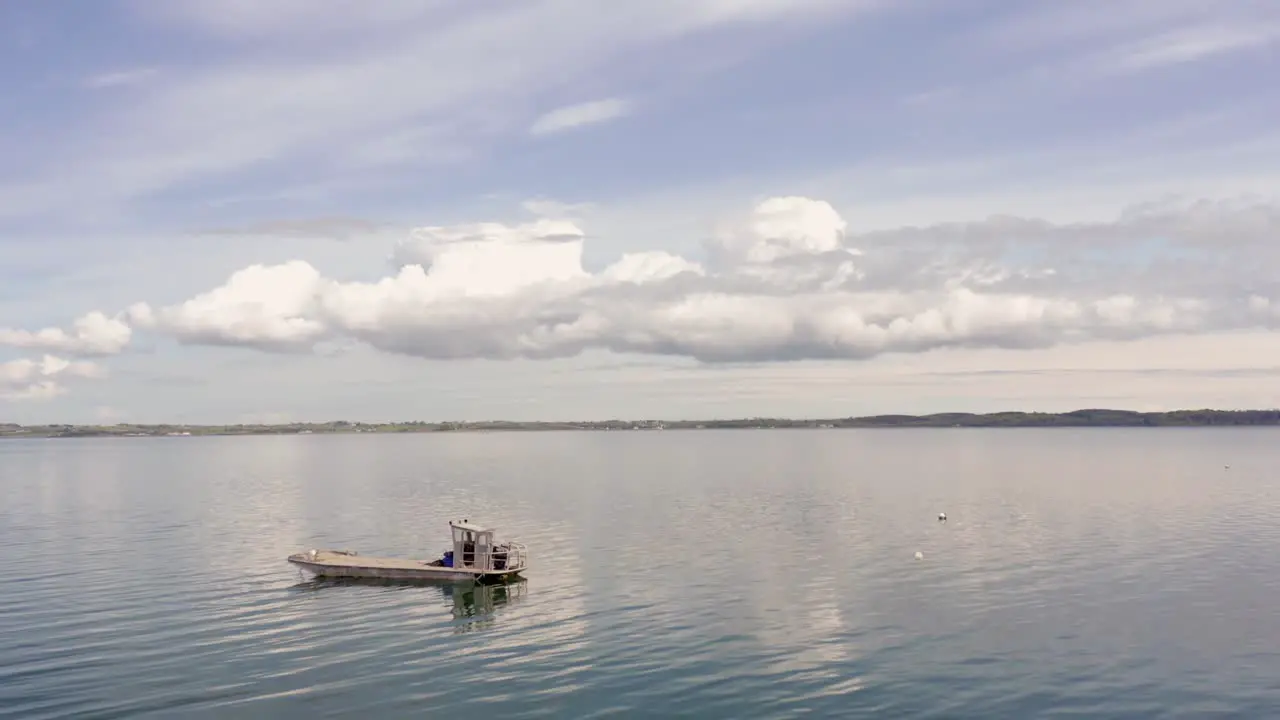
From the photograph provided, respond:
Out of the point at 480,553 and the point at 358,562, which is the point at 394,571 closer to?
the point at 358,562

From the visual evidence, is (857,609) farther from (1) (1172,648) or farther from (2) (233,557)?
(2) (233,557)

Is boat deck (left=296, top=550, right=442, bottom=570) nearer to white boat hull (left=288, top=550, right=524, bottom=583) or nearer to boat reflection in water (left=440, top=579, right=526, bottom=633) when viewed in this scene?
white boat hull (left=288, top=550, right=524, bottom=583)

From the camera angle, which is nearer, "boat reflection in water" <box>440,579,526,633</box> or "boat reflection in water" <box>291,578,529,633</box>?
"boat reflection in water" <box>440,579,526,633</box>

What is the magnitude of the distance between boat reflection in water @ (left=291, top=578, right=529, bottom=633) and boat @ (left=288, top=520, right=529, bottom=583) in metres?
0.41

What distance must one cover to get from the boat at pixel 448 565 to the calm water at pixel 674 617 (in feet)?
5.92

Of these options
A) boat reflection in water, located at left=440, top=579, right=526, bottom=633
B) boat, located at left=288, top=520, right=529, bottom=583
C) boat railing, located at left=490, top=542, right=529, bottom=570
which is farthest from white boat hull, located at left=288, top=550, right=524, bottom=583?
boat railing, located at left=490, top=542, right=529, bottom=570

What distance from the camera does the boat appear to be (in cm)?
6981

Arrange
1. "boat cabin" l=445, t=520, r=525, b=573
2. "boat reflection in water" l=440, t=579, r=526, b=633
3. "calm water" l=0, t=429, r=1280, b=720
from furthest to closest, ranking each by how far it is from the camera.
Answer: "boat cabin" l=445, t=520, r=525, b=573 < "boat reflection in water" l=440, t=579, r=526, b=633 < "calm water" l=0, t=429, r=1280, b=720

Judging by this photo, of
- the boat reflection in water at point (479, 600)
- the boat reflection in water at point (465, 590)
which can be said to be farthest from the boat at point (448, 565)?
the boat reflection in water at point (479, 600)

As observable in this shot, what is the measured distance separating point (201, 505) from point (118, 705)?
3697 inches

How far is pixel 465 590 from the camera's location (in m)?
68.2

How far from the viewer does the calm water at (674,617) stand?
139ft

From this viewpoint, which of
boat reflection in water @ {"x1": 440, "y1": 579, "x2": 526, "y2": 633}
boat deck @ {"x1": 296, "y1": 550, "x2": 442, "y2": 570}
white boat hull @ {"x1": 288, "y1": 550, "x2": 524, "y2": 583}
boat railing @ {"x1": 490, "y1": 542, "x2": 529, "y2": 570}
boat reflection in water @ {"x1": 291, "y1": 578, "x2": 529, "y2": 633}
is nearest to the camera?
boat reflection in water @ {"x1": 440, "y1": 579, "x2": 526, "y2": 633}

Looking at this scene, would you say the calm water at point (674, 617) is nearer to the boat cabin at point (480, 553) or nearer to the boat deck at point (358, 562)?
the boat deck at point (358, 562)
